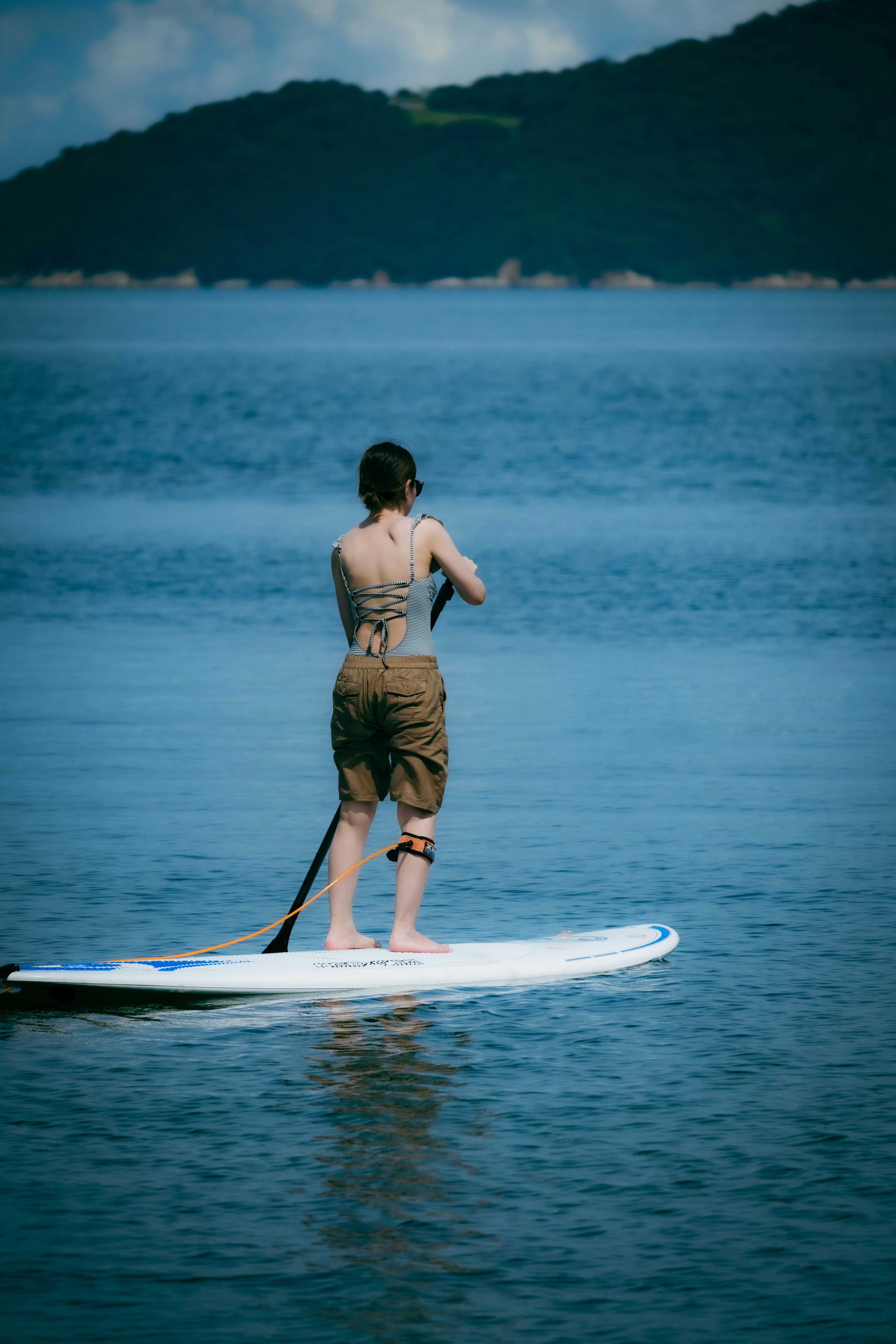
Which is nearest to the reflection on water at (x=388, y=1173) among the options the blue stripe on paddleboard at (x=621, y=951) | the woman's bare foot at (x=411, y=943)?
the woman's bare foot at (x=411, y=943)

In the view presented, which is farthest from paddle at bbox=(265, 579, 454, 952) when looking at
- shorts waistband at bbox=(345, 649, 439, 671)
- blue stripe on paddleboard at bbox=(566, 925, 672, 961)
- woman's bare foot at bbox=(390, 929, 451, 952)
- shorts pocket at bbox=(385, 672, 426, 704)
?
blue stripe on paddleboard at bbox=(566, 925, 672, 961)

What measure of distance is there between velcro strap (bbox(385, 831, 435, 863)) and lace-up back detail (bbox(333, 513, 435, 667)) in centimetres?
63

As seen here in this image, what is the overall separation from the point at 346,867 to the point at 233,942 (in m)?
0.53

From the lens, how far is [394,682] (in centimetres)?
661

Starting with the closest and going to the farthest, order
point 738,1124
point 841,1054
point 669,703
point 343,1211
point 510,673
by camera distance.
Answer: point 343,1211 → point 738,1124 → point 841,1054 → point 669,703 → point 510,673

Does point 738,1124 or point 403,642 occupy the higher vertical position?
point 403,642

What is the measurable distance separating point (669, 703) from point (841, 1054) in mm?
7774

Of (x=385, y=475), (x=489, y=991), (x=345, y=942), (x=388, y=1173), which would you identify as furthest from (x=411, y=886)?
(x=388, y=1173)

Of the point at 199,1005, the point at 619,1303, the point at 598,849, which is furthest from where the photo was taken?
the point at 598,849

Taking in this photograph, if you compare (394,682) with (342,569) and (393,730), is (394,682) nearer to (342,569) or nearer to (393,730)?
(393,730)

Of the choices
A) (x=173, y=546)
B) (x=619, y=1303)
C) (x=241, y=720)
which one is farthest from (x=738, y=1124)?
(x=173, y=546)

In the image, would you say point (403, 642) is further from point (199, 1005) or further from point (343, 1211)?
point (343, 1211)

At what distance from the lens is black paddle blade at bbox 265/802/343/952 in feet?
22.5

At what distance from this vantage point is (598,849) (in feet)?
29.8
